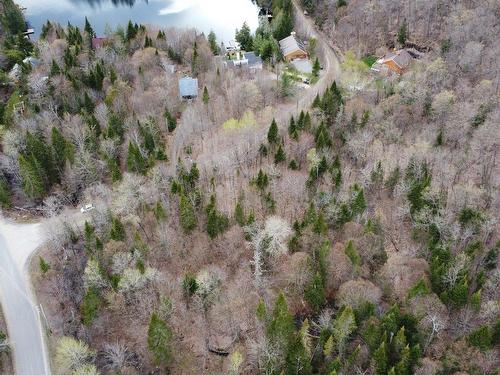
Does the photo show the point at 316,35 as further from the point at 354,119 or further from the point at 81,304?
the point at 81,304

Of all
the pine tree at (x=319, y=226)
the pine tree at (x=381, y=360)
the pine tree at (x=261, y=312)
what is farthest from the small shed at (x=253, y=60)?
the pine tree at (x=381, y=360)

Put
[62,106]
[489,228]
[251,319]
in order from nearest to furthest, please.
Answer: [251,319], [489,228], [62,106]

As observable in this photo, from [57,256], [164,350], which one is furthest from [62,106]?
[164,350]

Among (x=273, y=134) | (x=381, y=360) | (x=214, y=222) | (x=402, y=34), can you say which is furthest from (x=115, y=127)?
(x=402, y=34)

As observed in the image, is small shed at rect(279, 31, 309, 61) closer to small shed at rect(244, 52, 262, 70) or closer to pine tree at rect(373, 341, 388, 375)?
small shed at rect(244, 52, 262, 70)

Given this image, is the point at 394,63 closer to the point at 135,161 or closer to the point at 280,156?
the point at 280,156

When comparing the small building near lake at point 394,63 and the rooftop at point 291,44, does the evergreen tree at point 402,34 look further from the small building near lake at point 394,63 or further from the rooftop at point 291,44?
the rooftop at point 291,44

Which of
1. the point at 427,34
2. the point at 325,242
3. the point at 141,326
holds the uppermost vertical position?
the point at 427,34
